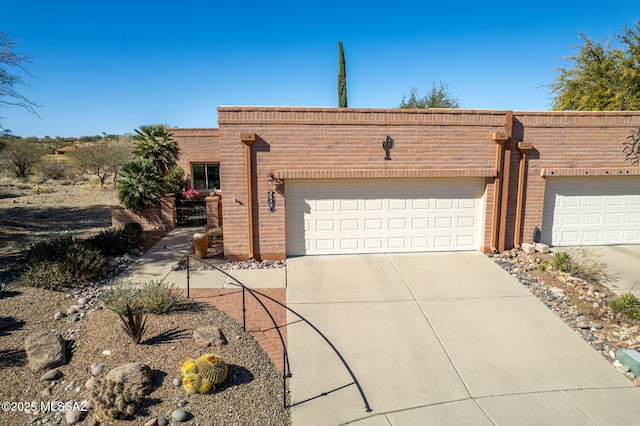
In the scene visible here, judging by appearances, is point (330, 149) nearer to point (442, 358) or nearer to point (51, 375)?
point (442, 358)

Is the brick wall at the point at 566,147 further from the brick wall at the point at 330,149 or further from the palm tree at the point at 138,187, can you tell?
the palm tree at the point at 138,187

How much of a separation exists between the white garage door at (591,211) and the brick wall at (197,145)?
648 inches

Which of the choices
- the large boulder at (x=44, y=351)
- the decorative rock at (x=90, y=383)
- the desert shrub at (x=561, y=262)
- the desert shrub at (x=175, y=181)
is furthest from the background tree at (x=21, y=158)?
the desert shrub at (x=561, y=262)

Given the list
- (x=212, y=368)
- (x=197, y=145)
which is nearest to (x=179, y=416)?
(x=212, y=368)

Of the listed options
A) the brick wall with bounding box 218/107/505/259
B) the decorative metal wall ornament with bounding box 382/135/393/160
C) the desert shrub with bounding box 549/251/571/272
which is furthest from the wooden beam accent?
the desert shrub with bounding box 549/251/571/272

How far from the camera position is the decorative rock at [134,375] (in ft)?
17.1

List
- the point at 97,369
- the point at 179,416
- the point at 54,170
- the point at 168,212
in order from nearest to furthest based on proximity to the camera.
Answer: the point at 179,416, the point at 97,369, the point at 168,212, the point at 54,170

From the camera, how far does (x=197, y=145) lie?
22.0 metres

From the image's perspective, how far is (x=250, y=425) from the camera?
479 centimetres

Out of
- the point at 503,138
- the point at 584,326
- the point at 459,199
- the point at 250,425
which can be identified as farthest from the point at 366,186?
the point at 250,425

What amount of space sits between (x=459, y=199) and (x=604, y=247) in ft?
15.8

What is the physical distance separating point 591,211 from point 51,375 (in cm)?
1394

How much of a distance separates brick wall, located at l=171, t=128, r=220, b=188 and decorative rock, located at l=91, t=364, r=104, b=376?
1723cm

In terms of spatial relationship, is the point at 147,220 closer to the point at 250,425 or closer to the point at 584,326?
the point at 250,425
